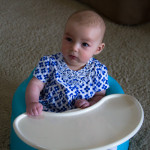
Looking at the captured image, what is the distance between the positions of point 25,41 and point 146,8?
2.46 ft

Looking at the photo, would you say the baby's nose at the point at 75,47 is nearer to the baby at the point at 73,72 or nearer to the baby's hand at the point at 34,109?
the baby at the point at 73,72

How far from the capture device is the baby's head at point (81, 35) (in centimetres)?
64

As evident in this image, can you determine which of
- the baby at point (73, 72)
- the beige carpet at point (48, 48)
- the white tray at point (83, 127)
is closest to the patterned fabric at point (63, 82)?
the baby at point (73, 72)

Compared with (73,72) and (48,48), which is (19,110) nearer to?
(73,72)

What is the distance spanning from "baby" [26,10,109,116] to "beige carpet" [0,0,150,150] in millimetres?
237

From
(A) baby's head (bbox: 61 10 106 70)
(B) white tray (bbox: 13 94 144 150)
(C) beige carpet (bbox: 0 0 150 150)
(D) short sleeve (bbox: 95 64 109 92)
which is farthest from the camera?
(C) beige carpet (bbox: 0 0 150 150)

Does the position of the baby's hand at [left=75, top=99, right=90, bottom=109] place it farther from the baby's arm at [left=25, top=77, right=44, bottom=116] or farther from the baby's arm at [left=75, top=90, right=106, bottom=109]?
the baby's arm at [left=25, top=77, right=44, bottom=116]

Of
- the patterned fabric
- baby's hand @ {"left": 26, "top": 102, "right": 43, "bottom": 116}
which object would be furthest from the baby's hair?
baby's hand @ {"left": 26, "top": 102, "right": 43, "bottom": 116}

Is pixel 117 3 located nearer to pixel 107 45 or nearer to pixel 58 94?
pixel 107 45

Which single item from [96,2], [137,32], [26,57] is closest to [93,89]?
[26,57]

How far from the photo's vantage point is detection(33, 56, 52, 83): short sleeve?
717mm

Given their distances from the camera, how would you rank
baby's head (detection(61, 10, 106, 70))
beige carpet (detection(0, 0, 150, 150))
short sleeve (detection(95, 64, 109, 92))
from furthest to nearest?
beige carpet (detection(0, 0, 150, 150)) < short sleeve (detection(95, 64, 109, 92)) < baby's head (detection(61, 10, 106, 70))

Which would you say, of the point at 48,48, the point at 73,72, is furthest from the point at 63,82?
the point at 48,48

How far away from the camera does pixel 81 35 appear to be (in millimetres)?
644
